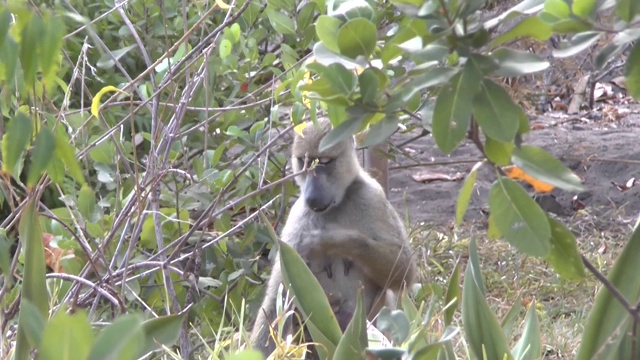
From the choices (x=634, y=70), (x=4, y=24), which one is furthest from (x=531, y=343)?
(x=4, y=24)

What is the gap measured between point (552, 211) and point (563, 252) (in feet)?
16.0

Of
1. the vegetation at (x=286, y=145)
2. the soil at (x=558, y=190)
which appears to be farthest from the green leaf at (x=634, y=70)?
the soil at (x=558, y=190)

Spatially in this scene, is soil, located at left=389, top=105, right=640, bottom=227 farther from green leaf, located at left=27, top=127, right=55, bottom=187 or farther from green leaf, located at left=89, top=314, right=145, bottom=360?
green leaf, located at left=89, top=314, right=145, bottom=360

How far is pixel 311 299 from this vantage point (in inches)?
107

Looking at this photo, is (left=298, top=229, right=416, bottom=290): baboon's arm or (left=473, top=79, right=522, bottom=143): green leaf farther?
(left=298, top=229, right=416, bottom=290): baboon's arm

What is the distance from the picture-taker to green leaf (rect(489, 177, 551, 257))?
167 centimetres

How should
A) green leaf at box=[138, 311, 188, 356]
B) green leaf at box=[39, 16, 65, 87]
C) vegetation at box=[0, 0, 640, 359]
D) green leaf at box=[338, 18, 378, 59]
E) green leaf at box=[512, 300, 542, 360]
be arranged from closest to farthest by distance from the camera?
green leaf at box=[39, 16, 65, 87] < vegetation at box=[0, 0, 640, 359] < green leaf at box=[338, 18, 378, 59] < green leaf at box=[138, 311, 188, 356] < green leaf at box=[512, 300, 542, 360]

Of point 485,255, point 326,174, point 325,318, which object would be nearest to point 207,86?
point 326,174

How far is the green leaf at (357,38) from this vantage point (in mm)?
1692

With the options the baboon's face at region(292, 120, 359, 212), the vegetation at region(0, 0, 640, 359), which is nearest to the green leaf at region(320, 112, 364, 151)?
the vegetation at region(0, 0, 640, 359)

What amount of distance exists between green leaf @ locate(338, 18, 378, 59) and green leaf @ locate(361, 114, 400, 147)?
16 centimetres

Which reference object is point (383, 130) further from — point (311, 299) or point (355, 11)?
point (311, 299)

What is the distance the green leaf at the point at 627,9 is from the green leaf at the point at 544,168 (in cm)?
29

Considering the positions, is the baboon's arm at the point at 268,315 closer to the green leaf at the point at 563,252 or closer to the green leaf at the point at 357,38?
the green leaf at the point at 563,252
